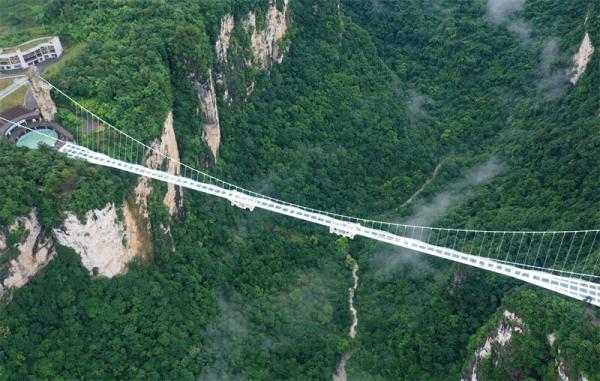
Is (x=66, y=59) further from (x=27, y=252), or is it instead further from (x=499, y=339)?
(x=499, y=339)

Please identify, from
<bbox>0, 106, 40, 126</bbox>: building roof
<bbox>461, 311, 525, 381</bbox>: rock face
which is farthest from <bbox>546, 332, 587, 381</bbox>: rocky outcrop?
<bbox>0, 106, 40, 126</bbox>: building roof

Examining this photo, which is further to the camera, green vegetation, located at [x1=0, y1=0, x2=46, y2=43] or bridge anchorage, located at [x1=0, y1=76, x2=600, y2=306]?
green vegetation, located at [x1=0, y1=0, x2=46, y2=43]

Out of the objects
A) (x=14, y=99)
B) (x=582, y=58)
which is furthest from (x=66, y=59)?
(x=582, y=58)

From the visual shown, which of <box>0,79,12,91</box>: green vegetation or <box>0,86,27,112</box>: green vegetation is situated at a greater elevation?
<box>0,79,12,91</box>: green vegetation

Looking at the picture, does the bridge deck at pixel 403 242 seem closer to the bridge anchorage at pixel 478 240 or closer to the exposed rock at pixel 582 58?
the bridge anchorage at pixel 478 240

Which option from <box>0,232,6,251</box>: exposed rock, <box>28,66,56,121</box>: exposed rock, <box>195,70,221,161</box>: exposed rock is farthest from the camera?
<box>195,70,221,161</box>: exposed rock

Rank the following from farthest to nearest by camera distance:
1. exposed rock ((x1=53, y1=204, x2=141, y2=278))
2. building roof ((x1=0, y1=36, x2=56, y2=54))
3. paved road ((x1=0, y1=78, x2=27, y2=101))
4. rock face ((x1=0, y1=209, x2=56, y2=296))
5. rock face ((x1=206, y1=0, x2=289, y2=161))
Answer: rock face ((x1=206, y1=0, x2=289, y2=161)) < building roof ((x1=0, y1=36, x2=56, y2=54)) < paved road ((x1=0, y1=78, x2=27, y2=101)) < exposed rock ((x1=53, y1=204, x2=141, y2=278)) < rock face ((x1=0, y1=209, x2=56, y2=296))

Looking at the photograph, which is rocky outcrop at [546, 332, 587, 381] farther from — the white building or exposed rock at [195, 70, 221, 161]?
the white building

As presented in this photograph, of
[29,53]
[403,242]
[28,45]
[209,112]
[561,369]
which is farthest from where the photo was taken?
[209,112]
